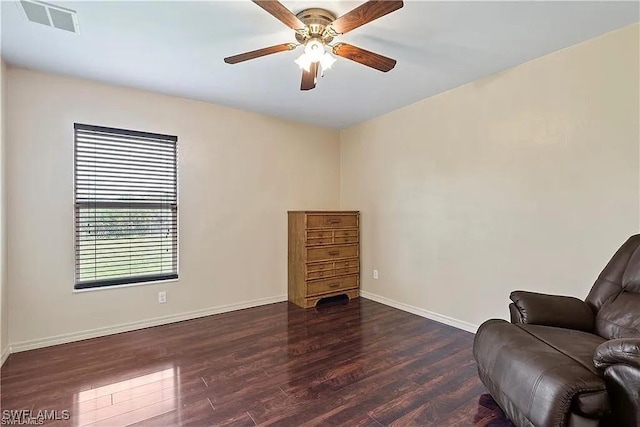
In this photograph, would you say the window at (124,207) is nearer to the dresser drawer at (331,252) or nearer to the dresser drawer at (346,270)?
the dresser drawer at (331,252)

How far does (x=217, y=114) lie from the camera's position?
147 inches

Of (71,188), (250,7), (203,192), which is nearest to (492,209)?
(250,7)

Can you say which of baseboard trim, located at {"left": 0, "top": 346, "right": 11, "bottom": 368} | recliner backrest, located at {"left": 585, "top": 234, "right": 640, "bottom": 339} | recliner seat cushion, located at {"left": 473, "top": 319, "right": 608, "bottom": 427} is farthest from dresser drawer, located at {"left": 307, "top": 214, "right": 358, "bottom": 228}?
baseboard trim, located at {"left": 0, "top": 346, "right": 11, "bottom": 368}

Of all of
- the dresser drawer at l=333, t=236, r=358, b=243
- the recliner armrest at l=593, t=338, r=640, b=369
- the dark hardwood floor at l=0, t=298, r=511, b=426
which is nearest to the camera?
the recliner armrest at l=593, t=338, r=640, b=369

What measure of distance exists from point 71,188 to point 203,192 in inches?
46.5

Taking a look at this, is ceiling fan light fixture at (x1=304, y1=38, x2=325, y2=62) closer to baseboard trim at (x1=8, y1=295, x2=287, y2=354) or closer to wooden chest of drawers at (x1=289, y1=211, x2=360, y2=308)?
wooden chest of drawers at (x1=289, y1=211, x2=360, y2=308)

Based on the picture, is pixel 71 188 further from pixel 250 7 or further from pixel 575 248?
pixel 575 248

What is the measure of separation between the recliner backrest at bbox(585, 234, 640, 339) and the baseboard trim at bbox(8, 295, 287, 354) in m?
3.21

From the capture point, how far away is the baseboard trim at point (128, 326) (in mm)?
2764

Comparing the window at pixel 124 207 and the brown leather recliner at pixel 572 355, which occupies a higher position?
the window at pixel 124 207

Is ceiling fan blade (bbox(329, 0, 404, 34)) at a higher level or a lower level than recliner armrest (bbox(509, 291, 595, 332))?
higher

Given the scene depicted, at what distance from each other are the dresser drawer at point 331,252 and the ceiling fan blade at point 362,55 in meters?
2.34

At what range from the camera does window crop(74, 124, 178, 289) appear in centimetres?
303

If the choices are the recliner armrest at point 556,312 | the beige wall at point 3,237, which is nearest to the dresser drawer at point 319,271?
the recliner armrest at point 556,312
